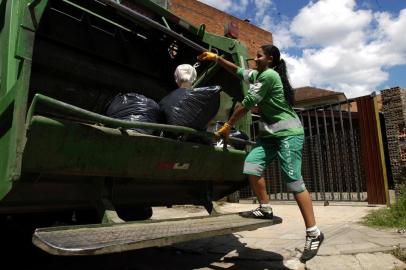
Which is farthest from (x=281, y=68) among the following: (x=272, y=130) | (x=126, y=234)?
(x=126, y=234)

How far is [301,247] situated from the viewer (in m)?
3.96

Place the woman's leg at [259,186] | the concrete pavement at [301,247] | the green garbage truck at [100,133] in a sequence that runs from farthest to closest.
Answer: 1. the concrete pavement at [301,247]
2. the woman's leg at [259,186]
3. the green garbage truck at [100,133]

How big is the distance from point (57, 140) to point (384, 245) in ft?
9.95

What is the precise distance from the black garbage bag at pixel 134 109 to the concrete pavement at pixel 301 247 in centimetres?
144

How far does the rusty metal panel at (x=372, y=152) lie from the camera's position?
6.66 meters

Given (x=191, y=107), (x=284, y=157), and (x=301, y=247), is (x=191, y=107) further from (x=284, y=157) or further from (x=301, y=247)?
(x=301, y=247)

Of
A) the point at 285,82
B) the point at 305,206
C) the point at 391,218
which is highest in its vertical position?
the point at 285,82

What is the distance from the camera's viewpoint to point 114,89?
4.21 metres

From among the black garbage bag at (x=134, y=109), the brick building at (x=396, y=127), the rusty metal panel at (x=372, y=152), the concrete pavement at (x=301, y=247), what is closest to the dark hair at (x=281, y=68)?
the black garbage bag at (x=134, y=109)

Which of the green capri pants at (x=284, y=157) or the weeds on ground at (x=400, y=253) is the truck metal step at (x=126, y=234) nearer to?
the green capri pants at (x=284, y=157)

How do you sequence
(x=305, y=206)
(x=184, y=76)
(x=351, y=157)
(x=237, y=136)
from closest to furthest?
1. (x=305, y=206)
2. (x=184, y=76)
3. (x=237, y=136)
4. (x=351, y=157)

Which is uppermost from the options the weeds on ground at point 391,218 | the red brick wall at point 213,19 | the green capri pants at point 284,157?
the red brick wall at point 213,19

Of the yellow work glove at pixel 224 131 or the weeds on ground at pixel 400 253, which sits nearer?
the yellow work glove at pixel 224 131

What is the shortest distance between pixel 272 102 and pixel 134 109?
1093 millimetres
